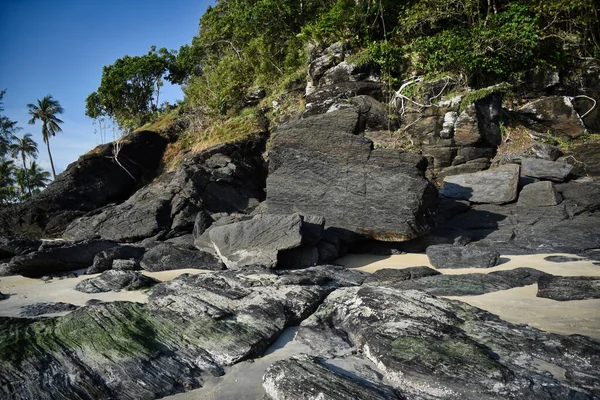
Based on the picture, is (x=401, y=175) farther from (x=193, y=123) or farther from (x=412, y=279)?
(x=193, y=123)

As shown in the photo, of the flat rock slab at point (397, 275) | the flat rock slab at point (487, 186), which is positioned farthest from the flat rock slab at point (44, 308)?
the flat rock slab at point (487, 186)

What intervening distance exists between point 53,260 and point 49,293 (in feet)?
5.59

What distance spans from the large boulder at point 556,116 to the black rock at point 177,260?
41.0ft

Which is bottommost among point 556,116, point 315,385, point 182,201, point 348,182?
point 315,385

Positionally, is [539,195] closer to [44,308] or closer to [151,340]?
[151,340]

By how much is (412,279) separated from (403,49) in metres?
12.4

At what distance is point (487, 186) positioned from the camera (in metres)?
10.7

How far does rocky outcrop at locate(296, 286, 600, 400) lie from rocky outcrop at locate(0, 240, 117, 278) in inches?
238

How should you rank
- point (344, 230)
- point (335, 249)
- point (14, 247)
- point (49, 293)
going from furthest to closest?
point (14, 247)
point (344, 230)
point (335, 249)
point (49, 293)

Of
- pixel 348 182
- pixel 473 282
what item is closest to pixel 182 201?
pixel 348 182

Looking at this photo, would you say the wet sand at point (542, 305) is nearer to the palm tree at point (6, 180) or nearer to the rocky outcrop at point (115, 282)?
the rocky outcrop at point (115, 282)

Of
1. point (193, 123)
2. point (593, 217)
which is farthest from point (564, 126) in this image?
point (193, 123)

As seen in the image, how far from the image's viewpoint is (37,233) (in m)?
14.5

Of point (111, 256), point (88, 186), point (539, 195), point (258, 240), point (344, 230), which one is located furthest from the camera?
point (88, 186)
